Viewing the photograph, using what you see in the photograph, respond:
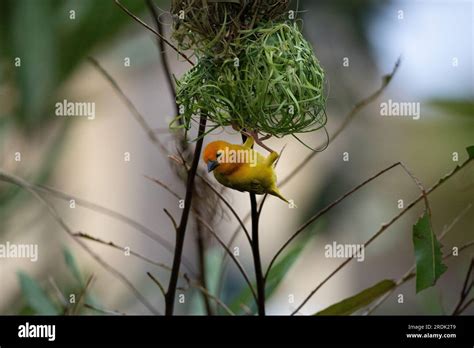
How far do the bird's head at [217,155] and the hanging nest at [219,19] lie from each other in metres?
0.12

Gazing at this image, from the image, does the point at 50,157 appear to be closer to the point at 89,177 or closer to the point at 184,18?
the point at 89,177

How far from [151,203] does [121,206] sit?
6 centimetres

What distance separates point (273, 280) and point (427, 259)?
0.92 feet

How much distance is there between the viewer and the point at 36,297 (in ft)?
3.82

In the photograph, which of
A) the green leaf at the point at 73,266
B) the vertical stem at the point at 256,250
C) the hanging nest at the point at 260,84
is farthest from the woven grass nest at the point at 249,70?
the green leaf at the point at 73,266

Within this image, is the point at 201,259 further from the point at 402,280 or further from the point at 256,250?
the point at 402,280

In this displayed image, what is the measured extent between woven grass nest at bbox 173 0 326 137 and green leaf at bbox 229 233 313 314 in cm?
31

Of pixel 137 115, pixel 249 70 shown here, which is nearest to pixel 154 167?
pixel 137 115

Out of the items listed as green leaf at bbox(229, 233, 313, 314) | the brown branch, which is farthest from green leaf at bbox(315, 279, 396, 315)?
the brown branch

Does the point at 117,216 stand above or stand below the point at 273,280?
above

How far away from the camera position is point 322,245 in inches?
48.8

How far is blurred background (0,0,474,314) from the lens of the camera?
118 centimetres

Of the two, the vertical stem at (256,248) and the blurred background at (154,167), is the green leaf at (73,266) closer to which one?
the blurred background at (154,167)

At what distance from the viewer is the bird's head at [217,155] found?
36.5 inches
